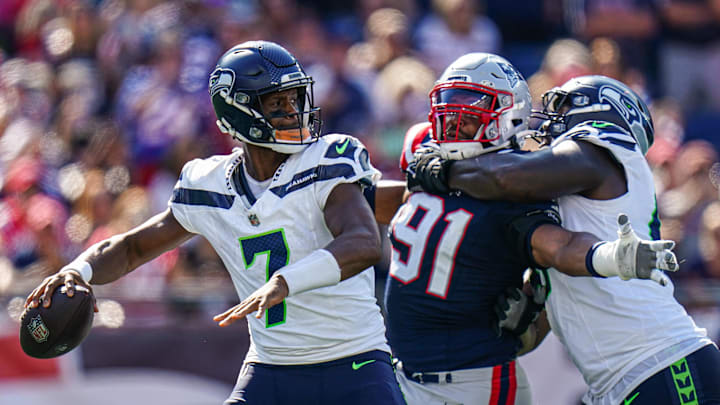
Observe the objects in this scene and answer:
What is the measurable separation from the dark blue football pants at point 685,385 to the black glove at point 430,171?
1131 mm

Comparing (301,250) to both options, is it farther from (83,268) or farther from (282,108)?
(83,268)

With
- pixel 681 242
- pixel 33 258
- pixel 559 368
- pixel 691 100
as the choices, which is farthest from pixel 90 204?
pixel 691 100

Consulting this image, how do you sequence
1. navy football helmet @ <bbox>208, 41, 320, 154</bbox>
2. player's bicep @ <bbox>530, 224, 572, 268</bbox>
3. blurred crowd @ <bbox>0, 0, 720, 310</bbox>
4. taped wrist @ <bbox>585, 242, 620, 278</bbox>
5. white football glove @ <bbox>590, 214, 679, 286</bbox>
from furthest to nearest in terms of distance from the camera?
blurred crowd @ <bbox>0, 0, 720, 310</bbox>
navy football helmet @ <bbox>208, 41, 320, 154</bbox>
player's bicep @ <bbox>530, 224, 572, 268</bbox>
taped wrist @ <bbox>585, 242, 620, 278</bbox>
white football glove @ <bbox>590, 214, 679, 286</bbox>

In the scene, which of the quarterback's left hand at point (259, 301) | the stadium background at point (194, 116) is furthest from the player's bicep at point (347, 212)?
the stadium background at point (194, 116)

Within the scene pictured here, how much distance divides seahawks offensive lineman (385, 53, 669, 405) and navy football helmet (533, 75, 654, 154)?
177mm

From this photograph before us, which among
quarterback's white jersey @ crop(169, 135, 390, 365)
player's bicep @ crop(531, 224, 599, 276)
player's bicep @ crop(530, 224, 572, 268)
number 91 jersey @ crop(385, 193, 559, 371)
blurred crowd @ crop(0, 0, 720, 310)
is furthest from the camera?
blurred crowd @ crop(0, 0, 720, 310)

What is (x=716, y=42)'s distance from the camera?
10.3 metres

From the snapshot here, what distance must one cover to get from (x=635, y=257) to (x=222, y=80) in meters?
1.79

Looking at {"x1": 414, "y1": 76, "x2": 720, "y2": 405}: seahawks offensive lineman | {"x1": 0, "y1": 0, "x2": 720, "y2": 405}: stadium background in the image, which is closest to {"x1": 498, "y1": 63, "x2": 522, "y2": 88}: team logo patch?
{"x1": 414, "y1": 76, "x2": 720, "y2": 405}: seahawks offensive lineman

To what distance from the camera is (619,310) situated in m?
4.10

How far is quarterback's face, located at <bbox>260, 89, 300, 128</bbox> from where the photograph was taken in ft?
13.7

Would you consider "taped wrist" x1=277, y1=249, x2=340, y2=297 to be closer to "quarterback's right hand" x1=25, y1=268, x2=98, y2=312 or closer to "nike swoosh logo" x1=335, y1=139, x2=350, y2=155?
"nike swoosh logo" x1=335, y1=139, x2=350, y2=155

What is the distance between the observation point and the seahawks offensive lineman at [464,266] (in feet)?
14.3

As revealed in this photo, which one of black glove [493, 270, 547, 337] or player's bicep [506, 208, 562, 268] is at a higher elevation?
player's bicep [506, 208, 562, 268]
